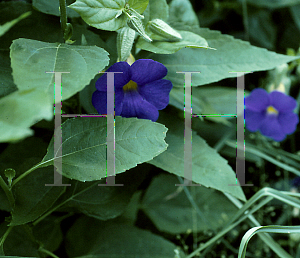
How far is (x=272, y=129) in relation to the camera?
2.05 ft

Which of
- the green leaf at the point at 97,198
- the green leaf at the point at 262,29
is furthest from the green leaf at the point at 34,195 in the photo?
the green leaf at the point at 262,29

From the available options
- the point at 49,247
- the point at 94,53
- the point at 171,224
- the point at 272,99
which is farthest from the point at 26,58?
the point at 272,99

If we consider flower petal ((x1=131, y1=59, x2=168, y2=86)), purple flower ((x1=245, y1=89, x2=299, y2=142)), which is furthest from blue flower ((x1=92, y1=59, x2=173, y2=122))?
purple flower ((x1=245, y1=89, x2=299, y2=142))

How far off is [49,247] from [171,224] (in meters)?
0.22

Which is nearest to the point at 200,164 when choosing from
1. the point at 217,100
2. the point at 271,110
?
the point at 217,100

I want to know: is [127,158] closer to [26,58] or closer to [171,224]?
[26,58]

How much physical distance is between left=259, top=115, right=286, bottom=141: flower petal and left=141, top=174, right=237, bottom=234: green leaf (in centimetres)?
17

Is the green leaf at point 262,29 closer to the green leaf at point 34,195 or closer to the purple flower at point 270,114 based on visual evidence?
the purple flower at point 270,114

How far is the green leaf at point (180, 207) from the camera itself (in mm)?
542

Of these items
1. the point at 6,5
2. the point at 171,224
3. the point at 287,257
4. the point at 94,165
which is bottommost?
the point at 171,224

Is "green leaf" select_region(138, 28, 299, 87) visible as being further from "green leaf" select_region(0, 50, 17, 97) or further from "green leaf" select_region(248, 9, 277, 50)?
"green leaf" select_region(248, 9, 277, 50)

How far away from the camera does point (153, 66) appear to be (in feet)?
1.07

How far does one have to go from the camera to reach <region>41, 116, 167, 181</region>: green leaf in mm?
281

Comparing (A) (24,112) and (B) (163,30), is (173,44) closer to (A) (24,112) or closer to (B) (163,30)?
(B) (163,30)
